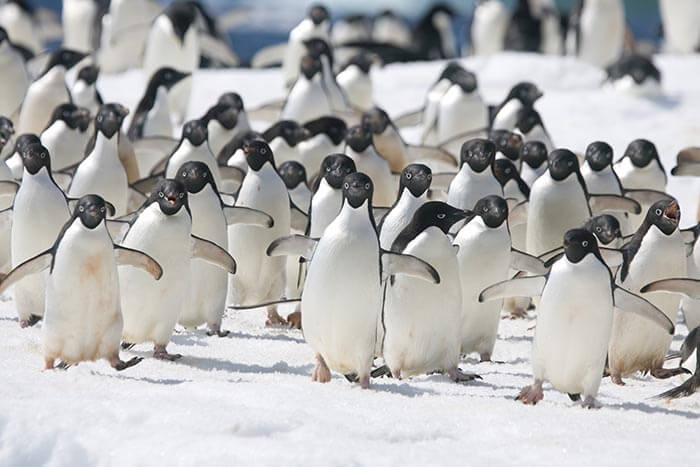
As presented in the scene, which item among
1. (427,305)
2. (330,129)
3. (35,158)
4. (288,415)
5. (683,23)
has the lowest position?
(288,415)

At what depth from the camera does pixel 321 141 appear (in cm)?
891

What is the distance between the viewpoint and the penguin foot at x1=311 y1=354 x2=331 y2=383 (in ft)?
18.2

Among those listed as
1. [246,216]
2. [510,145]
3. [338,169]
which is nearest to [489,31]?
[510,145]

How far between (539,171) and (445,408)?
10.6 ft

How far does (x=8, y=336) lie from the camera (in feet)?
20.2

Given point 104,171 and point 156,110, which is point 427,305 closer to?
point 104,171

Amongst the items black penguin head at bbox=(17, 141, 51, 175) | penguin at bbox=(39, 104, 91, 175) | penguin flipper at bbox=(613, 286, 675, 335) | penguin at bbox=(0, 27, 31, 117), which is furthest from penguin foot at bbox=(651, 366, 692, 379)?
penguin at bbox=(0, 27, 31, 117)

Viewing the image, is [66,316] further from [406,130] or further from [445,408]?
[406,130]

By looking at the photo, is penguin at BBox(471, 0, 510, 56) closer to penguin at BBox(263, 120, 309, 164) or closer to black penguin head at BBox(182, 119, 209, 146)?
penguin at BBox(263, 120, 309, 164)

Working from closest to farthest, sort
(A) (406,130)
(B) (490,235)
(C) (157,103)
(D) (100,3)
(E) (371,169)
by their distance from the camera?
1. (B) (490,235)
2. (E) (371,169)
3. (C) (157,103)
4. (A) (406,130)
5. (D) (100,3)

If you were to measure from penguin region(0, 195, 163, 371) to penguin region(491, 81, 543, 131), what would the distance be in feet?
15.4

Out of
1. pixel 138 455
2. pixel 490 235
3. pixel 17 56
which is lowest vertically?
pixel 138 455

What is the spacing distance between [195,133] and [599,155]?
2.06 m

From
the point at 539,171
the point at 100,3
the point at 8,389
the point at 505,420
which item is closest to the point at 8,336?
the point at 8,389
